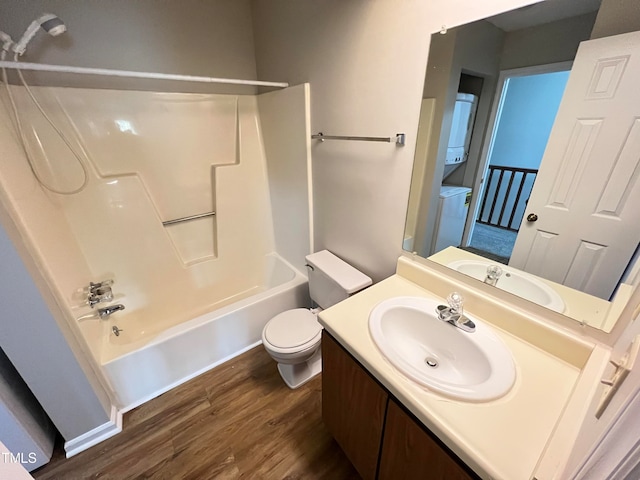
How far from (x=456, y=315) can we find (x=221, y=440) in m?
1.34

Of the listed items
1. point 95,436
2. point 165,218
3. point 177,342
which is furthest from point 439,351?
point 165,218

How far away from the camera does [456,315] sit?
98cm

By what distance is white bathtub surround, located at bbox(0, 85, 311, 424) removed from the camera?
4.73ft

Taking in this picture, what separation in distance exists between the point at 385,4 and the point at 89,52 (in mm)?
1753

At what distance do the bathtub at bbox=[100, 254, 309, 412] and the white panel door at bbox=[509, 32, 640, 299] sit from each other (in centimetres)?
151

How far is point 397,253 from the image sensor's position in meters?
1.36

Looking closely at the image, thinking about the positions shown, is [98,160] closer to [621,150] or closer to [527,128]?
[527,128]

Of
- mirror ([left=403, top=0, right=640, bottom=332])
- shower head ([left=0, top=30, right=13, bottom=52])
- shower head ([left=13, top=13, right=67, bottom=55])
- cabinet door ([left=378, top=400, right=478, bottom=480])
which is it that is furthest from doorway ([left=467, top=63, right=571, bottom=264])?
shower head ([left=0, top=30, right=13, bottom=52])

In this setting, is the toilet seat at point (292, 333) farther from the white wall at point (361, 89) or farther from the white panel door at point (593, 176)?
the white panel door at point (593, 176)

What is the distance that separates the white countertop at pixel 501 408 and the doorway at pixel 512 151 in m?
0.32

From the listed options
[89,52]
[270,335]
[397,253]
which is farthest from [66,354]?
[89,52]

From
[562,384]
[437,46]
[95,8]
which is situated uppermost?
[95,8]

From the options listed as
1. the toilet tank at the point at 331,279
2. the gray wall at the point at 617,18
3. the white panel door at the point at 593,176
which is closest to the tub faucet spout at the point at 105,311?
the toilet tank at the point at 331,279

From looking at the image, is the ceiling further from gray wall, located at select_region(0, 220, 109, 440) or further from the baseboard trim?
the baseboard trim
